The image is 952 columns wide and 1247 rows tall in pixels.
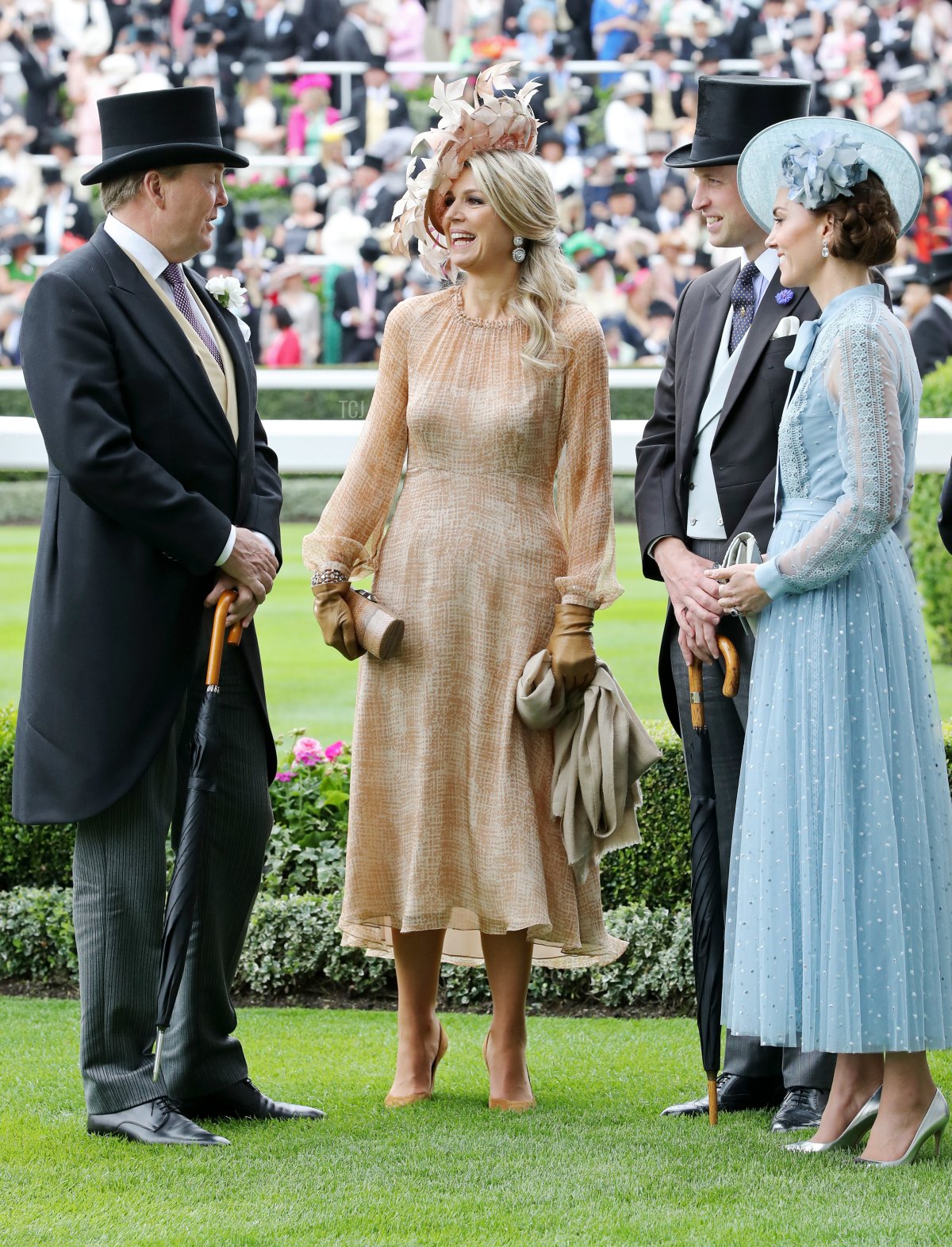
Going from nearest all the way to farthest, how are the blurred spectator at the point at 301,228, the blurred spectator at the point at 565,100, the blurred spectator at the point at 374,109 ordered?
the blurred spectator at the point at 301,228 < the blurred spectator at the point at 374,109 < the blurred spectator at the point at 565,100

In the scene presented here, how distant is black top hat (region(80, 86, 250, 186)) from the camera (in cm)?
381

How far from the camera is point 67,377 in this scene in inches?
144

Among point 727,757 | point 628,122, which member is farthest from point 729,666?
point 628,122

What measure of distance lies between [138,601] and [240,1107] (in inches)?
45.5

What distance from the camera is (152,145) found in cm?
384

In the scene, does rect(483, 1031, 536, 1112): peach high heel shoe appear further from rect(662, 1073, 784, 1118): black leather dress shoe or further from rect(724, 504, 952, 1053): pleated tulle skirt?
rect(724, 504, 952, 1053): pleated tulle skirt

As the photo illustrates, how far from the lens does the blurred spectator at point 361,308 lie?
53.8 feet

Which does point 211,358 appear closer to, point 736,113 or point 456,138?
point 456,138

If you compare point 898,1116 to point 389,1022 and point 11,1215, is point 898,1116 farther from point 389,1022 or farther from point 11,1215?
point 389,1022

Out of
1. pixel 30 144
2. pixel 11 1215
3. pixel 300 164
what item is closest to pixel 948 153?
pixel 300 164

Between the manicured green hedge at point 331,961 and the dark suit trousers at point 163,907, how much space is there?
136cm

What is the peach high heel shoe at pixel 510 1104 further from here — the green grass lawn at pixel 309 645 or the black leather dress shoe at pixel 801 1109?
the green grass lawn at pixel 309 645

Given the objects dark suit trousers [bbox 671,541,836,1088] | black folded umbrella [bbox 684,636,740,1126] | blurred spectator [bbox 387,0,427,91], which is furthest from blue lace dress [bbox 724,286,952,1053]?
blurred spectator [bbox 387,0,427,91]

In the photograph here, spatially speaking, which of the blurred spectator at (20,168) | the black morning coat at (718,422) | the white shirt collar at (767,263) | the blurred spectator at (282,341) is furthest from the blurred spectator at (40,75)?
the white shirt collar at (767,263)
